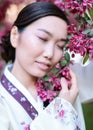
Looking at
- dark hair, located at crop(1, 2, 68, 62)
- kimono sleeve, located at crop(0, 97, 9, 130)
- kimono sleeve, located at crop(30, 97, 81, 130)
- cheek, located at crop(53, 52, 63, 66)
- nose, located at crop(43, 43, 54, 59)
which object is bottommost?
kimono sleeve, located at crop(30, 97, 81, 130)

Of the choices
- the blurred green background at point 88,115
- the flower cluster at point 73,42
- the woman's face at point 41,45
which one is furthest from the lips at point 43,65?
the blurred green background at point 88,115

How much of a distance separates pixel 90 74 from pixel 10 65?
36 centimetres

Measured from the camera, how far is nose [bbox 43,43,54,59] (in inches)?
49.8

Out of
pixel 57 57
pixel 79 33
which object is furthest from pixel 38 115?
pixel 79 33

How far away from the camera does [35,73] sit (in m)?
1.30

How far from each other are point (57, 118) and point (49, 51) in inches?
8.3

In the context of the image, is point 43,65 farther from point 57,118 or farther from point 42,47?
point 57,118

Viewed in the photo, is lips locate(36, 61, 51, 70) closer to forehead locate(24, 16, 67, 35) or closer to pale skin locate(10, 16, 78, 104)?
pale skin locate(10, 16, 78, 104)

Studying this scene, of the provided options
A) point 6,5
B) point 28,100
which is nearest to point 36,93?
point 28,100

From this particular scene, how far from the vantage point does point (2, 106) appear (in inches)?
50.4

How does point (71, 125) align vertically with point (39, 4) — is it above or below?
below

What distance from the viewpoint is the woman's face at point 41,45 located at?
1.27 m

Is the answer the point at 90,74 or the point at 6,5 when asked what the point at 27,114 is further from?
the point at 6,5

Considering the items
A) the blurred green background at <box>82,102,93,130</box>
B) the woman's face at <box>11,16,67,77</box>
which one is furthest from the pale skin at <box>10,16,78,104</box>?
the blurred green background at <box>82,102,93,130</box>
